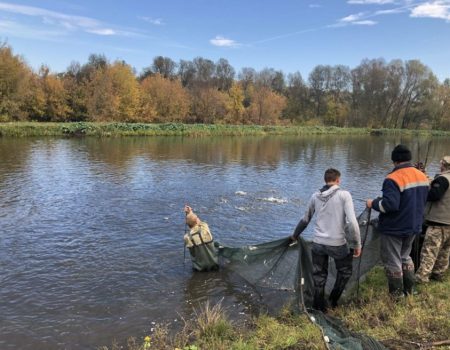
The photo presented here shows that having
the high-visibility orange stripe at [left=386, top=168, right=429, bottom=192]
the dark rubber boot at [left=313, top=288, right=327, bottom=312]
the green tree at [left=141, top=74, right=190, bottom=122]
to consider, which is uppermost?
the green tree at [left=141, top=74, right=190, bottom=122]

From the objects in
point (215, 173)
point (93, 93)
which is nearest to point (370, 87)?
point (93, 93)

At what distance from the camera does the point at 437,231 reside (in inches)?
267

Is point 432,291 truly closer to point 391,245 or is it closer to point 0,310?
point 391,245

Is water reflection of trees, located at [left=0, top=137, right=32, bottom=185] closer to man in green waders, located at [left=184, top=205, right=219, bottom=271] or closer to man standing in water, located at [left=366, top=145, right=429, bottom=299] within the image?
man in green waders, located at [left=184, top=205, right=219, bottom=271]

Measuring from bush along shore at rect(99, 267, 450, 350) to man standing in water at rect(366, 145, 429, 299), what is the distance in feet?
1.17

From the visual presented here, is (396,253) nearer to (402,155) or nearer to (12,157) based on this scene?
(402,155)

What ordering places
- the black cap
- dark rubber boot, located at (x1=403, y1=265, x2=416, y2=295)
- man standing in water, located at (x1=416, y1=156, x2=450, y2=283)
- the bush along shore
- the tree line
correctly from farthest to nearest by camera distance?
Result: 1. the tree line
2. man standing in water, located at (x1=416, y1=156, x2=450, y2=283)
3. dark rubber boot, located at (x1=403, y1=265, x2=416, y2=295)
4. the black cap
5. the bush along shore

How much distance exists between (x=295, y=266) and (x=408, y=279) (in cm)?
196

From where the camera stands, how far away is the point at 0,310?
7238 mm

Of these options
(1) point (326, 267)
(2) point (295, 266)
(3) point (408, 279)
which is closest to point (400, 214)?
(3) point (408, 279)

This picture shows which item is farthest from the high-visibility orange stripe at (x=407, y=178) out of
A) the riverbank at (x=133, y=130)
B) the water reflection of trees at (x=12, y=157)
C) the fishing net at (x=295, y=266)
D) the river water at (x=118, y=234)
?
the riverbank at (x=133, y=130)

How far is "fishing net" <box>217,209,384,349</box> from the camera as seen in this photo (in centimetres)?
644

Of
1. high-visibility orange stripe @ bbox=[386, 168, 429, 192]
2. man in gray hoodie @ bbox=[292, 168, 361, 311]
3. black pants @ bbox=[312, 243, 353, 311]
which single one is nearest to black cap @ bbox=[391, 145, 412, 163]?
high-visibility orange stripe @ bbox=[386, 168, 429, 192]

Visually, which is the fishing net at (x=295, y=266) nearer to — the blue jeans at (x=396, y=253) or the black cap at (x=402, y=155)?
the blue jeans at (x=396, y=253)
